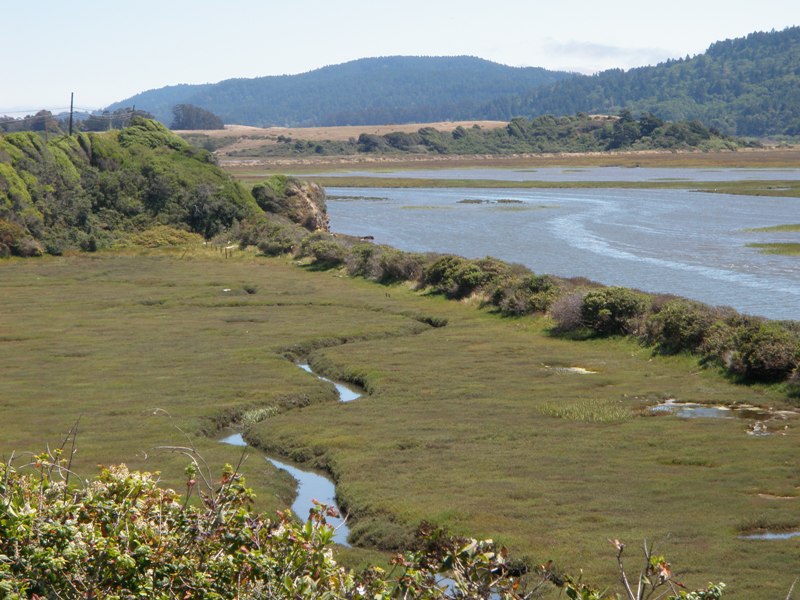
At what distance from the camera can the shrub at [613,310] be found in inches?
1660

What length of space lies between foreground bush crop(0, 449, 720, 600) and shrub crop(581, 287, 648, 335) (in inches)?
1323

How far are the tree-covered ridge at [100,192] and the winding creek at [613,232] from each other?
1257 centimetres

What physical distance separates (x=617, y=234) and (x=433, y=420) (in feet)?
192

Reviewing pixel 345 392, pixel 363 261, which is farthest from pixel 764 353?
pixel 363 261

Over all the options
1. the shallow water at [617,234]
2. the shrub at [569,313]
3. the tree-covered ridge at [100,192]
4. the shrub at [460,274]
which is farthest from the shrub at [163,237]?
the shrub at [569,313]

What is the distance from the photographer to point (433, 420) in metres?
30.3

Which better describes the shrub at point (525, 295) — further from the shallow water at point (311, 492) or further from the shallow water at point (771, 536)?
the shallow water at point (771, 536)

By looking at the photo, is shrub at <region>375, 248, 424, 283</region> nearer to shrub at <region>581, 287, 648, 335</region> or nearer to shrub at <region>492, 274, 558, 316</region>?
shrub at <region>492, 274, 558, 316</region>

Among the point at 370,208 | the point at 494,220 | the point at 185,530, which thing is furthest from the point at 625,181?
the point at 185,530

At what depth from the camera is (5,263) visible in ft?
248

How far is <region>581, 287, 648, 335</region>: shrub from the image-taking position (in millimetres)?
42156

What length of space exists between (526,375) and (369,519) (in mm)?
14878

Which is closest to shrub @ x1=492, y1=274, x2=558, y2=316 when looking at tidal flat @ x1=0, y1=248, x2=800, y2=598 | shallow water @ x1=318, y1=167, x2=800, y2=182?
tidal flat @ x1=0, y1=248, x2=800, y2=598

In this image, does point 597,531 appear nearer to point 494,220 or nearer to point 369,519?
point 369,519
